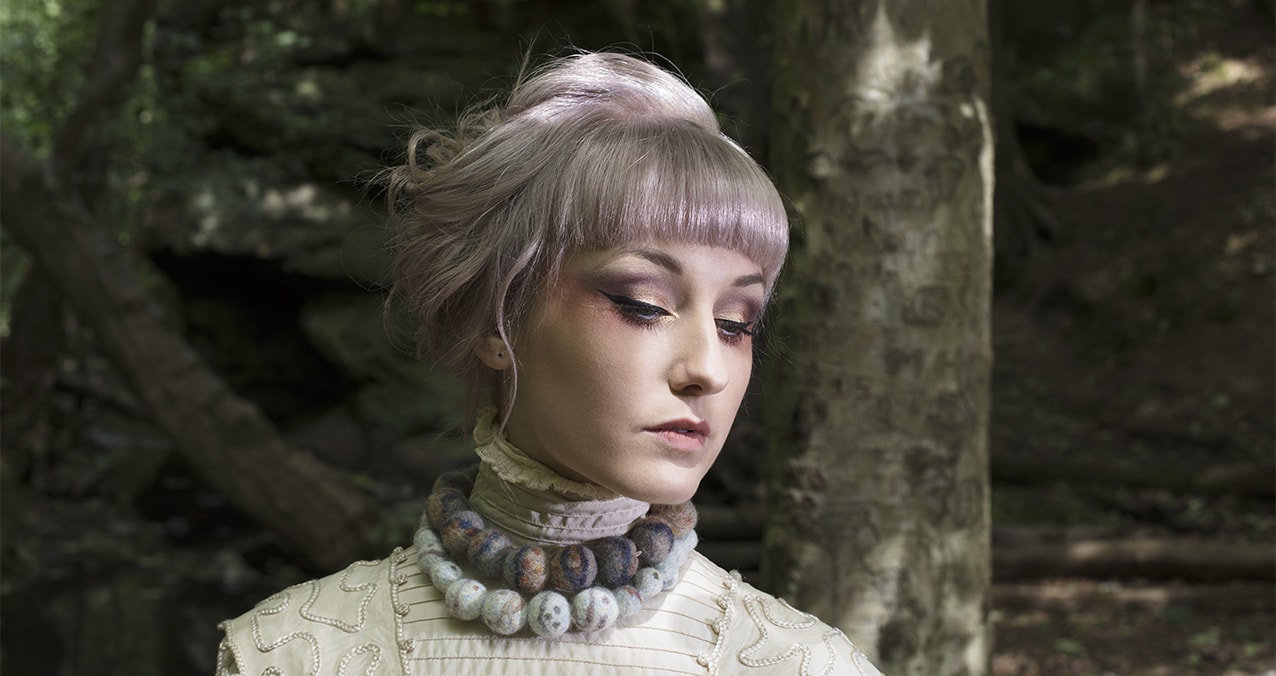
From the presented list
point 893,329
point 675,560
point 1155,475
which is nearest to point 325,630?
point 675,560

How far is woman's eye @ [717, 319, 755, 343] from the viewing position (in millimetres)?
1749

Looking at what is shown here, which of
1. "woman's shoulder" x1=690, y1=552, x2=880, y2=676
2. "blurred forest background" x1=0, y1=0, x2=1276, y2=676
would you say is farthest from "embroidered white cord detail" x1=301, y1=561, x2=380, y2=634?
"blurred forest background" x1=0, y1=0, x2=1276, y2=676

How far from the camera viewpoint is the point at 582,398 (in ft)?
5.54

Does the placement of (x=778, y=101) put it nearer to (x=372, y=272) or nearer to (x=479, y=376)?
(x=479, y=376)

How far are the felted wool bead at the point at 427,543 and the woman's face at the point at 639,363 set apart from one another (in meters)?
0.27

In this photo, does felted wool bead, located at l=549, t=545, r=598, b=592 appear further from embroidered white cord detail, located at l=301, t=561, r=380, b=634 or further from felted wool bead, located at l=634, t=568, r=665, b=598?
embroidered white cord detail, located at l=301, t=561, r=380, b=634

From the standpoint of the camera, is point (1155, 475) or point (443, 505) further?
point (1155, 475)

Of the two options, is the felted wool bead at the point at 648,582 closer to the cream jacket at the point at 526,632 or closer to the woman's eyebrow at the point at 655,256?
the cream jacket at the point at 526,632

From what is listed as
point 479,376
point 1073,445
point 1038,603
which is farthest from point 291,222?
point 479,376

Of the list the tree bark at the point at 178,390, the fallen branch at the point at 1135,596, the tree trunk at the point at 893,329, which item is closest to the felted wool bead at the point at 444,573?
the tree trunk at the point at 893,329

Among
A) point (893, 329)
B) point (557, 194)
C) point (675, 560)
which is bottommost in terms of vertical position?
point (675, 560)

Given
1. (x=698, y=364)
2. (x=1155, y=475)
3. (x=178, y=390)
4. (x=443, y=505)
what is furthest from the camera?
(x=1155, y=475)

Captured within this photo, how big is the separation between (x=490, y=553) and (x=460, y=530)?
85 millimetres

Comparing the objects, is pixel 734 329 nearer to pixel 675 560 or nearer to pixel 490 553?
pixel 675 560
